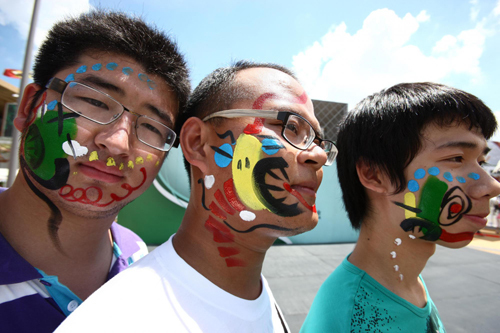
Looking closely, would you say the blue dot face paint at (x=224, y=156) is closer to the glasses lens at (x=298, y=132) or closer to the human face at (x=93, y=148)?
the glasses lens at (x=298, y=132)

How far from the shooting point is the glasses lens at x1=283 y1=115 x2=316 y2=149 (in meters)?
1.34

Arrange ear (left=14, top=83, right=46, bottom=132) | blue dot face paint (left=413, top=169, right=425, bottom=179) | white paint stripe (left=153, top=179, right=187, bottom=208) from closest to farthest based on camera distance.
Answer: ear (left=14, top=83, right=46, bottom=132), blue dot face paint (left=413, top=169, right=425, bottom=179), white paint stripe (left=153, top=179, right=187, bottom=208)

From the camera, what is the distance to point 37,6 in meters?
4.50

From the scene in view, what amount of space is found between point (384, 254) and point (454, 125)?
895 mm

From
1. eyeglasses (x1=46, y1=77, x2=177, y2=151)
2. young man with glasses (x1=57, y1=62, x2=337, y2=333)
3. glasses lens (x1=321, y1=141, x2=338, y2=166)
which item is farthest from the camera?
glasses lens (x1=321, y1=141, x2=338, y2=166)

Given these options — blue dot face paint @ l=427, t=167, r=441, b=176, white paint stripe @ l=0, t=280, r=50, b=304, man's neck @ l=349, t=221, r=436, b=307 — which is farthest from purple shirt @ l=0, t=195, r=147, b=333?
blue dot face paint @ l=427, t=167, r=441, b=176

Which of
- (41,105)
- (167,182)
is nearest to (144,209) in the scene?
(167,182)

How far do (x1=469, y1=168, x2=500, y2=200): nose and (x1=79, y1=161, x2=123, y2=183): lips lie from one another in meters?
1.97

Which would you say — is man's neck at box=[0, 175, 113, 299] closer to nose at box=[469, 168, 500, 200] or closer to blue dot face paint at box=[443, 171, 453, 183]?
blue dot face paint at box=[443, 171, 453, 183]

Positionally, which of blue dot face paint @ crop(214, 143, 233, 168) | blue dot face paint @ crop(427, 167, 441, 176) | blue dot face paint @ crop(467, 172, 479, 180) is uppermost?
blue dot face paint @ crop(467, 172, 479, 180)

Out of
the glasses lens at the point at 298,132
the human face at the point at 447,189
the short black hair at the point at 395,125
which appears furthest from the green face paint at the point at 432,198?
the glasses lens at the point at 298,132

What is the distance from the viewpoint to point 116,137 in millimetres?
1330

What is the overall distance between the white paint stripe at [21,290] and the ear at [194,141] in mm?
955

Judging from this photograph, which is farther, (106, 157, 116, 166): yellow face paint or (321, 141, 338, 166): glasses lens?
(321, 141, 338, 166): glasses lens
